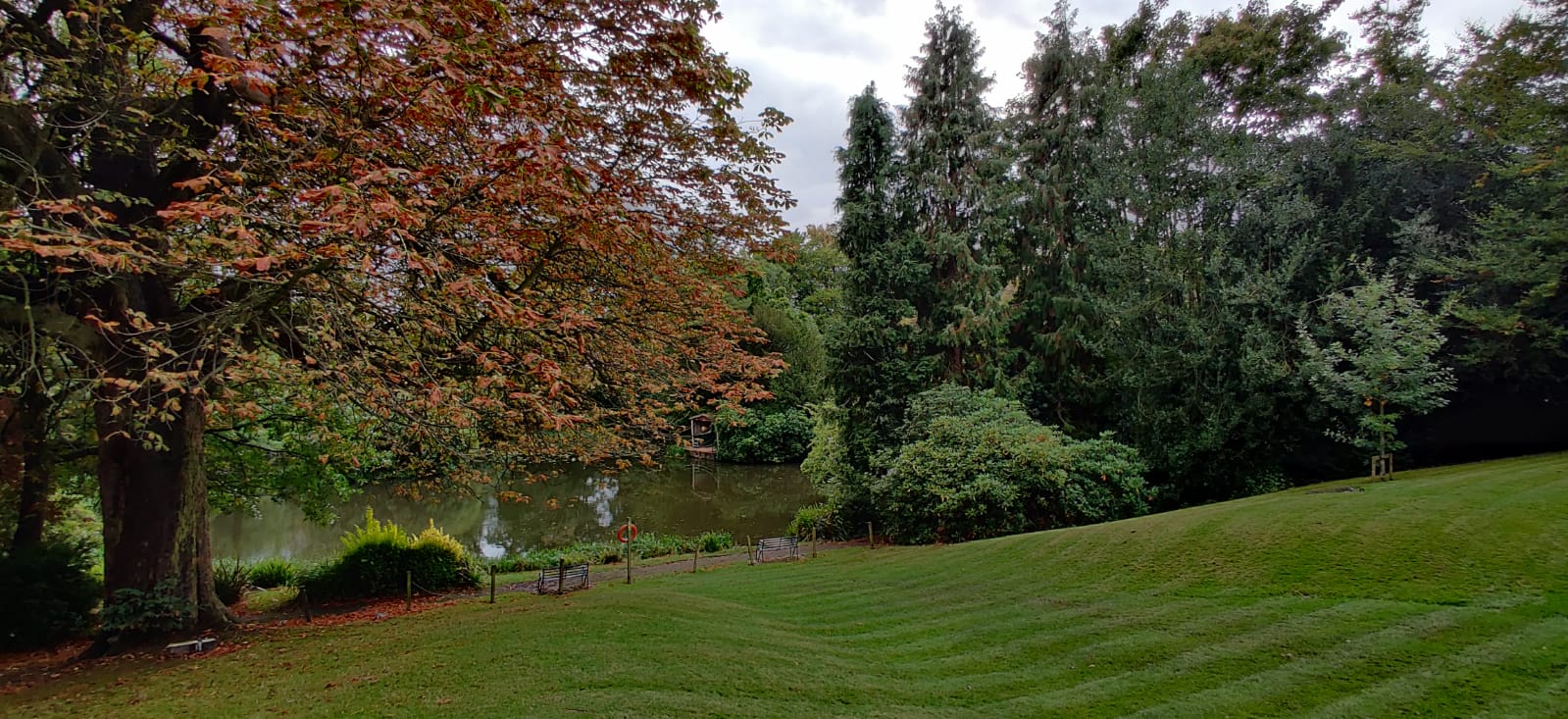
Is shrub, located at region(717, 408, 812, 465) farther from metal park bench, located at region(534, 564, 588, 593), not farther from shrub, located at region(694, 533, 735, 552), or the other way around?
metal park bench, located at region(534, 564, 588, 593)

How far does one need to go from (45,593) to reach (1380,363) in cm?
2312

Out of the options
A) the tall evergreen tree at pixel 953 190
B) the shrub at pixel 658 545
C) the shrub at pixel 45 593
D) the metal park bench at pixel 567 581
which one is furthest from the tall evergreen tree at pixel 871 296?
the shrub at pixel 45 593

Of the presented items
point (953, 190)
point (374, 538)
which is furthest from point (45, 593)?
point (953, 190)

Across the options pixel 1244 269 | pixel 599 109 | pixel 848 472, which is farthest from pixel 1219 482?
pixel 599 109

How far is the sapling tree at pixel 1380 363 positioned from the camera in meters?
13.3

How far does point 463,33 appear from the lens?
4.57 meters

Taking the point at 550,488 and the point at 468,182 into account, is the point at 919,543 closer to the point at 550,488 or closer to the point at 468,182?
the point at 468,182

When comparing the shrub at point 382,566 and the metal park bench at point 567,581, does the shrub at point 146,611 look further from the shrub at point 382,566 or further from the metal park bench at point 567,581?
the metal park bench at point 567,581

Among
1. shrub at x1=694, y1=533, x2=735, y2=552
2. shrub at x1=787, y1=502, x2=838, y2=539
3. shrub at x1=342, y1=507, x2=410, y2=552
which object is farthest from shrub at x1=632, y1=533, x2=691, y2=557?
shrub at x1=342, y1=507, x2=410, y2=552

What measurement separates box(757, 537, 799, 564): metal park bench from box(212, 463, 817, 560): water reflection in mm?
→ 4508

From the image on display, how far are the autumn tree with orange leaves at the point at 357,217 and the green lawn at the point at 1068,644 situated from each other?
213 cm

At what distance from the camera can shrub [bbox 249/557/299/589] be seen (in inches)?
544

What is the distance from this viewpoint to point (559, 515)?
25312 mm

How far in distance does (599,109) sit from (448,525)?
2094cm
